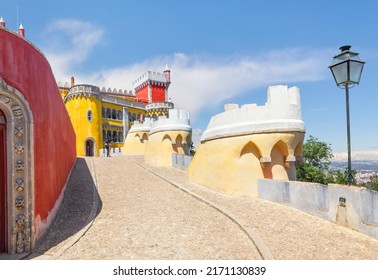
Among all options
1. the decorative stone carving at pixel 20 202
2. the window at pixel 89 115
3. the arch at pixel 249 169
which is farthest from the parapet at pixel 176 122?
the window at pixel 89 115

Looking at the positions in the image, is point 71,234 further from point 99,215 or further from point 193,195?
point 193,195

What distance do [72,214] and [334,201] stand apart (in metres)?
7.55

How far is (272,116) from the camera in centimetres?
1063

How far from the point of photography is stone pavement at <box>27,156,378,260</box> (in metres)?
5.84

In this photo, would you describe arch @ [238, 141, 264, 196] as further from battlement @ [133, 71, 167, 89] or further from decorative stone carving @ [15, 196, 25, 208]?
battlement @ [133, 71, 167, 89]

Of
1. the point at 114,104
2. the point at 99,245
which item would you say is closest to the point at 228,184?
the point at 99,245

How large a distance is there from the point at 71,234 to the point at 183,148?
16388 mm

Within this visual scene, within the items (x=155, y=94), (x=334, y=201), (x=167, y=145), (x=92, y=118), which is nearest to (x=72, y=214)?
(x=334, y=201)

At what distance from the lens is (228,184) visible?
11.5 metres

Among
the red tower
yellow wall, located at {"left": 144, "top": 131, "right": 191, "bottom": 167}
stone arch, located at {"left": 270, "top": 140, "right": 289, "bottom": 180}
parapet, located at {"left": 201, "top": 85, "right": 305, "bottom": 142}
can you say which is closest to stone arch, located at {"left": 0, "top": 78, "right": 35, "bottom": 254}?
parapet, located at {"left": 201, "top": 85, "right": 305, "bottom": 142}

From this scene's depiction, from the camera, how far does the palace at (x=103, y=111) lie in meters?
36.4

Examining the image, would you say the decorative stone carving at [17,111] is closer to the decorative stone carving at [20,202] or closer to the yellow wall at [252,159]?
the decorative stone carving at [20,202]

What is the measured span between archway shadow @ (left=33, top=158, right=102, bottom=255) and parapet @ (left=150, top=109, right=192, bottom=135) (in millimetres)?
10405

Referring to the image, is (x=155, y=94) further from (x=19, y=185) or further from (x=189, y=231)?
(x=19, y=185)
